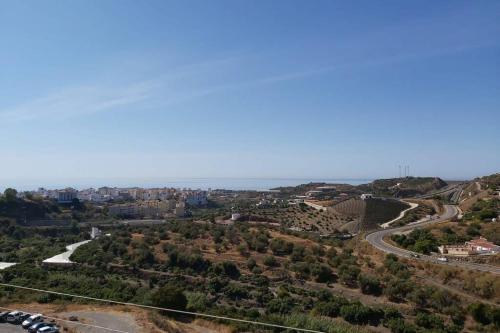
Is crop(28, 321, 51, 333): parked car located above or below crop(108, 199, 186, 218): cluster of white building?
above

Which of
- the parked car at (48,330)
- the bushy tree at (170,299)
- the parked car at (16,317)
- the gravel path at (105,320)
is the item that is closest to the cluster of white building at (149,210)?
the bushy tree at (170,299)

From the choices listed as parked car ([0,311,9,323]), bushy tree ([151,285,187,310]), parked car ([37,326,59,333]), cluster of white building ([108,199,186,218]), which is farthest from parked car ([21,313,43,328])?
cluster of white building ([108,199,186,218])

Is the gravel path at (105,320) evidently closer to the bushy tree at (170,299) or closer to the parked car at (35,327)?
the parked car at (35,327)

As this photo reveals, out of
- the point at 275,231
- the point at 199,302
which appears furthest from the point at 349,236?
the point at 199,302

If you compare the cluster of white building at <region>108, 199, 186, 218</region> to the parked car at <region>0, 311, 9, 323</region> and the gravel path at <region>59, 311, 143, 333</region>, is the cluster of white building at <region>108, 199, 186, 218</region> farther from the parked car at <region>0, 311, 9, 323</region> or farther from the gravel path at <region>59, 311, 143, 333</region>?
the parked car at <region>0, 311, 9, 323</region>

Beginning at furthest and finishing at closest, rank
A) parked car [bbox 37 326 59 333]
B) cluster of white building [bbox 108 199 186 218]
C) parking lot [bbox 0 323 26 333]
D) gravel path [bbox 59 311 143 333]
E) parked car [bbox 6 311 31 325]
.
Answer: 1. cluster of white building [bbox 108 199 186 218]
2. parked car [bbox 6 311 31 325]
3. parking lot [bbox 0 323 26 333]
4. gravel path [bbox 59 311 143 333]
5. parked car [bbox 37 326 59 333]

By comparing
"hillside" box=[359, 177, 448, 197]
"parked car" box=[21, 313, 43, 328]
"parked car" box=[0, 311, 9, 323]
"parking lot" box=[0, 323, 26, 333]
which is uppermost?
"hillside" box=[359, 177, 448, 197]

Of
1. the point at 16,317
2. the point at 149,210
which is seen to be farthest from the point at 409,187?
the point at 16,317
